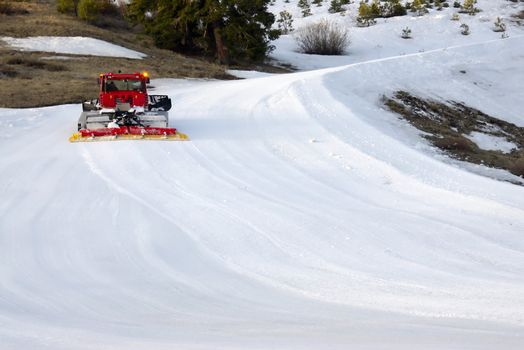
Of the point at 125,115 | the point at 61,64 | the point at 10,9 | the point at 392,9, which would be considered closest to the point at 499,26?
the point at 392,9

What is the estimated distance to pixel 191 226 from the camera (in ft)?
30.1

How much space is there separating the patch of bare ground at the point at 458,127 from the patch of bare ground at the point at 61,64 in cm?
1059

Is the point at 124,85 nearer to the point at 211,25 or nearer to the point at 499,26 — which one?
the point at 211,25

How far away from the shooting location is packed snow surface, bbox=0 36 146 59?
34.2m

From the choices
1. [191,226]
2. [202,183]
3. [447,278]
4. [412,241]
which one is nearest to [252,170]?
[202,183]

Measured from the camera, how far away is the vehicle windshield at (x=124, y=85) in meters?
17.0

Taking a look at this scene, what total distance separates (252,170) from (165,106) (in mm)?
5149

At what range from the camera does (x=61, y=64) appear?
3017cm

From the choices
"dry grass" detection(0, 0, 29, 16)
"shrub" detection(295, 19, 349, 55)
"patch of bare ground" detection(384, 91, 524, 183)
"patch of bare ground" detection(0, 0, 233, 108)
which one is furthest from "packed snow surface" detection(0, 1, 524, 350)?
"shrub" detection(295, 19, 349, 55)

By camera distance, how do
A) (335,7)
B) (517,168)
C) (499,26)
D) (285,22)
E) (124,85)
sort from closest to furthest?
(517,168) → (124,85) → (499,26) → (285,22) → (335,7)

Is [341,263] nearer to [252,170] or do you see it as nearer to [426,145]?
[252,170]

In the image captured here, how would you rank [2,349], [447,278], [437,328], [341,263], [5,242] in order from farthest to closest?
[5,242] < [341,263] < [447,278] < [437,328] < [2,349]

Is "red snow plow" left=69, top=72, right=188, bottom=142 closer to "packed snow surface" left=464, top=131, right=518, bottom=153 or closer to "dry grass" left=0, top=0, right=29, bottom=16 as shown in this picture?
"packed snow surface" left=464, top=131, right=518, bottom=153

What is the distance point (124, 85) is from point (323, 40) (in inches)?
1336
